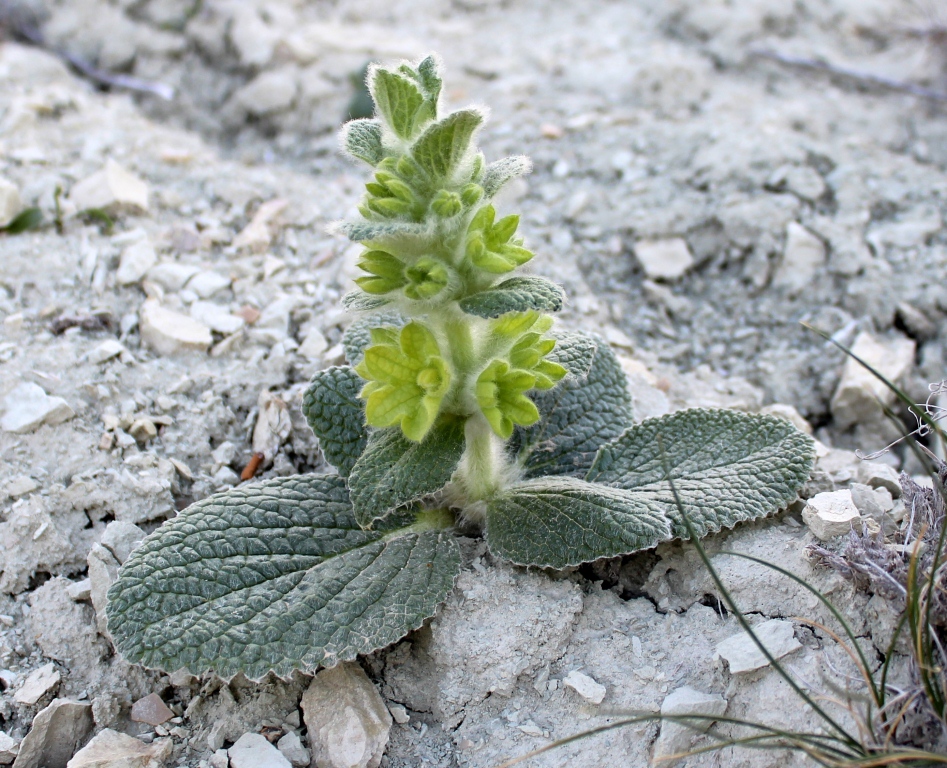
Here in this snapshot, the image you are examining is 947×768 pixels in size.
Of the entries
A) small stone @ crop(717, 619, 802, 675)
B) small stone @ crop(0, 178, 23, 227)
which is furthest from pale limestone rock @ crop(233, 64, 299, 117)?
small stone @ crop(717, 619, 802, 675)

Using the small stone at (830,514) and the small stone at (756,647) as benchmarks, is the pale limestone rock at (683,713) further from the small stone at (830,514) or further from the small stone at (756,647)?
the small stone at (830,514)

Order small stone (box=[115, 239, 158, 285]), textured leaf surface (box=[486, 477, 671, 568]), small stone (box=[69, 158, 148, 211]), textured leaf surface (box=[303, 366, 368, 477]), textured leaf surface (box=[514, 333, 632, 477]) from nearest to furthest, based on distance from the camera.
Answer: textured leaf surface (box=[486, 477, 671, 568]) < textured leaf surface (box=[303, 366, 368, 477]) < textured leaf surface (box=[514, 333, 632, 477]) < small stone (box=[115, 239, 158, 285]) < small stone (box=[69, 158, 148, 211])

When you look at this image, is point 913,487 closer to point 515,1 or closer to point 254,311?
point 254,311

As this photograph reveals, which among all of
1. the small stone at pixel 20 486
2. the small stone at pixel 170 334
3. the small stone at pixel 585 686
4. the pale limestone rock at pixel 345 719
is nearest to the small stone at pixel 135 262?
the small stone at pixel 170 334

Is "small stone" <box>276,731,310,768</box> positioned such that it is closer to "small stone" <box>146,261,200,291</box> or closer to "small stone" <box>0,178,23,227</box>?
"small stone" <box>146,261,200,291</box>

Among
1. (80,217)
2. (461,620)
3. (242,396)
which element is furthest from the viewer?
(80,217)

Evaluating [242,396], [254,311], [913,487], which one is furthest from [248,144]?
[913,487]

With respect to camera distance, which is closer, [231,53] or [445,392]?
[445,392]

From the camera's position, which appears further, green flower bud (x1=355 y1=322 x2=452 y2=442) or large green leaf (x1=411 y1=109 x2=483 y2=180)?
green flower bud (x1=355 y1=322 x2=452 y2=442)
